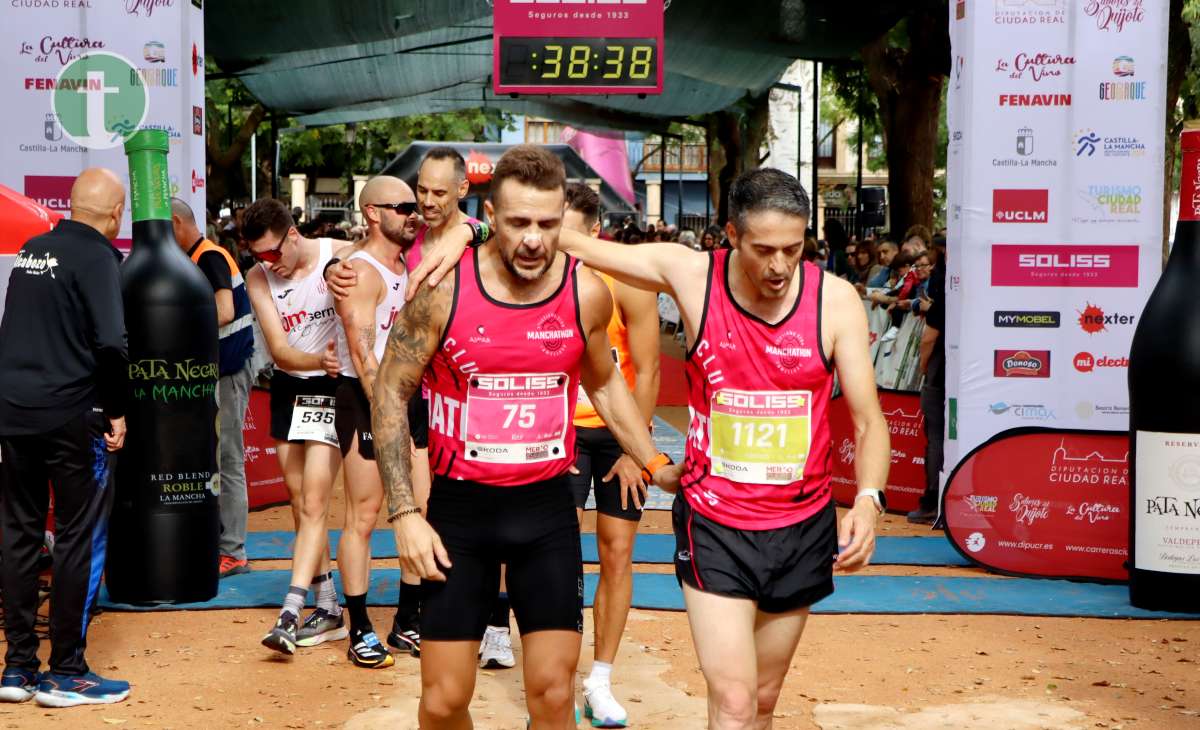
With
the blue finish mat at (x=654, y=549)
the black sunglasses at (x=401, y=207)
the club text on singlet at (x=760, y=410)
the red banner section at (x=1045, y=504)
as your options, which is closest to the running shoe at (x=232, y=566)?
the blue finish mat at (x=654, y=549)

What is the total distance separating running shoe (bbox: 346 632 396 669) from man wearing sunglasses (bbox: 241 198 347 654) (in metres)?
0.30

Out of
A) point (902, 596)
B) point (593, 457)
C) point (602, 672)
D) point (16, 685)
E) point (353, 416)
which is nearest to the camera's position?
point (602, 672)

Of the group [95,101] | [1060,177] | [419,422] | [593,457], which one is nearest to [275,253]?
[419,422]

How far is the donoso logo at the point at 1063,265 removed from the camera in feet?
32.1

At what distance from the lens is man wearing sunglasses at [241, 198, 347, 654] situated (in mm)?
7285

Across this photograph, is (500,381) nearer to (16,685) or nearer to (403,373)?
(403,373)

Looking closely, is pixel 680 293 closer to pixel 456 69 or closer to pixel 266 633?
pixel 266 633

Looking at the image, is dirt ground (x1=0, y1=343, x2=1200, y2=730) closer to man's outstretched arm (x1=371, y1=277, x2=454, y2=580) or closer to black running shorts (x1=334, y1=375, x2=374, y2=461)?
black running shorts (x1=334, y1=375, x2=374, y2=461)

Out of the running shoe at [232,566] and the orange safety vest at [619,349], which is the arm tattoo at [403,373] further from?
the running shoe at [232,566]

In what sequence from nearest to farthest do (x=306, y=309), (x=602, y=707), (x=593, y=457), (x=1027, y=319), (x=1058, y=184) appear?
(x=602, y=707), (x=593, y=457), (x=306, y=309), (x=1058, y=184), (x=1027, y=319)

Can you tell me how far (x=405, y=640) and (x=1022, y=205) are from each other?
4952 mm

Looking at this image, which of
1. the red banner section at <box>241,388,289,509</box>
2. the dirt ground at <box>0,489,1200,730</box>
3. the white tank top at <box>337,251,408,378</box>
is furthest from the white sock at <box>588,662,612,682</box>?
the red banner section at <box>241,388,289,509</box>

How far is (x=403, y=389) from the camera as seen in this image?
15.0 feet

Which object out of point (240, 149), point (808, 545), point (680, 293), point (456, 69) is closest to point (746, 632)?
point (808, 545)
